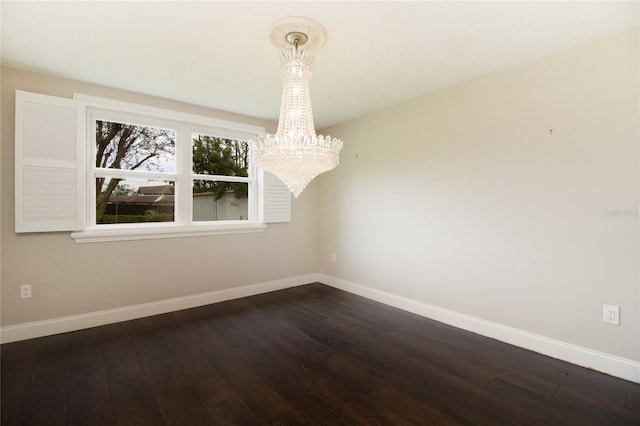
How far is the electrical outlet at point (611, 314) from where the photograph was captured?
2.03m

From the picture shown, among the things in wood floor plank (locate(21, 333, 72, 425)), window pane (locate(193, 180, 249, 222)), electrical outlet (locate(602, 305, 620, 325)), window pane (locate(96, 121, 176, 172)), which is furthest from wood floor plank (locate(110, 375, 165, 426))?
electrical outlet (locate(602, 305, 620, 325))

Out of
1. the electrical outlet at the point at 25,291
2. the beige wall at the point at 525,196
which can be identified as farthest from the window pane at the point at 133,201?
the beige wall at the point at 525,196

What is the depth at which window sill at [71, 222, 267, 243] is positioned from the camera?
9.18 ft

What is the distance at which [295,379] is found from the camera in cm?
200

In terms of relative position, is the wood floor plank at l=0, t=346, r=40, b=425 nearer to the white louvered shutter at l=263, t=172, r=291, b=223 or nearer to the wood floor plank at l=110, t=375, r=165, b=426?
the wood floor plank at l=110, t=375, r=165, b=426

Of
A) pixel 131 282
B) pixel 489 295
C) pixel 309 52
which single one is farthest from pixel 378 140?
pixel 131 282

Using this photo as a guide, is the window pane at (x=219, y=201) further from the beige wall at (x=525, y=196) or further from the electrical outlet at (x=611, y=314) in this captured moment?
the electrical outlet at (x=611, y=314)

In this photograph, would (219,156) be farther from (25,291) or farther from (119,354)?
(119,354)

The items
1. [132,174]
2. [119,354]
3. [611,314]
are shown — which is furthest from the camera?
[132,174]

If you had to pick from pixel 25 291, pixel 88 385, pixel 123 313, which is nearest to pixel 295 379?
pixel 88 385

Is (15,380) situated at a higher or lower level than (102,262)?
lower

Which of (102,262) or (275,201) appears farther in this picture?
(275,201)

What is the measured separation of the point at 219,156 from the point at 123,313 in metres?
2.01

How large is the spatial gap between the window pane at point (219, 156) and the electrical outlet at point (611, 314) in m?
3.72
